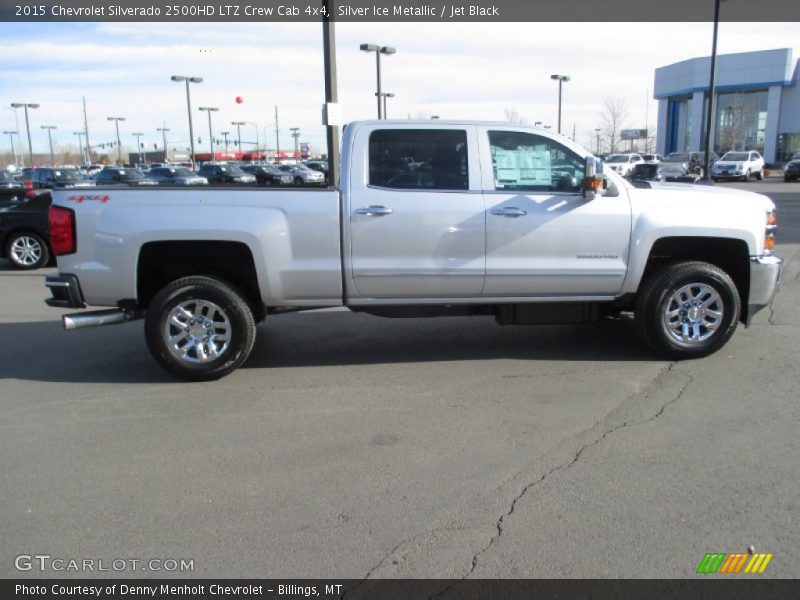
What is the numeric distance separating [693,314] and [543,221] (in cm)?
158

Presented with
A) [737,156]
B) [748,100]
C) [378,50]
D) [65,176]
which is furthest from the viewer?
[748,100]

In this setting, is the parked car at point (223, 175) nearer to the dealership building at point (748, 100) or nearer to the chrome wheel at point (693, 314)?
the chrome wheel at point (693, 314)

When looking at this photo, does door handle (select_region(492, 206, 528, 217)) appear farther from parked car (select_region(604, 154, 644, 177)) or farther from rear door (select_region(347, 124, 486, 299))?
parked car (select_region(604, 154, 644, 177))

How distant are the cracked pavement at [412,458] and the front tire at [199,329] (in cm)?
18

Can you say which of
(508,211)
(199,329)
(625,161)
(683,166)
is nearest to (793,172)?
(683,166)

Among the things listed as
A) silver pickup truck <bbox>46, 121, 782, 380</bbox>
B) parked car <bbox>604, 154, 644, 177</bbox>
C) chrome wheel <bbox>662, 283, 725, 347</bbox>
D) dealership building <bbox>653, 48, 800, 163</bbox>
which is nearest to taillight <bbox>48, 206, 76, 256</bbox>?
silver pickup truck <bbox>46, 121, 782, 380</bbox>

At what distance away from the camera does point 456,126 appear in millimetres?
5961

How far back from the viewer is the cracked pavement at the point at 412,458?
3.34 m

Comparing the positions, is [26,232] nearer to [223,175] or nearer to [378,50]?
[378,50]

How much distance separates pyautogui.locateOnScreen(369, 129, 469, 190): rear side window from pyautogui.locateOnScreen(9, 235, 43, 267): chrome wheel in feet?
30.0

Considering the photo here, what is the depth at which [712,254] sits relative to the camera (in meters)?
6.44

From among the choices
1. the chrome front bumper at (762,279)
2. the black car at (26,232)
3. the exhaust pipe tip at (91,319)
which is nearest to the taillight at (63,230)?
the exhaust pipe tip at (91,319)

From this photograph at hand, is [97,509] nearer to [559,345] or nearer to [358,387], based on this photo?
[358,387]

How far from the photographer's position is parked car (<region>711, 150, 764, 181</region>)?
131ft
